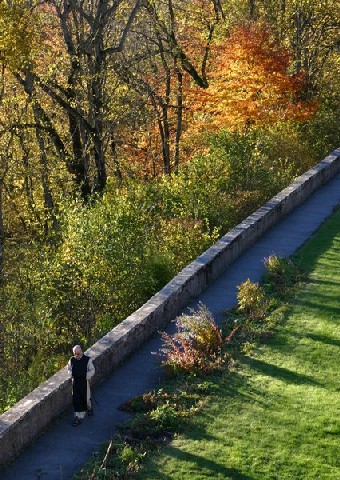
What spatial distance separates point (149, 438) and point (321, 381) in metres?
3.10

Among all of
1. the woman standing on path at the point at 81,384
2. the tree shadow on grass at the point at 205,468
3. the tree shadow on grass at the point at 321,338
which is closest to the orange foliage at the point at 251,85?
the tree shadow on grass at the point at 321,338

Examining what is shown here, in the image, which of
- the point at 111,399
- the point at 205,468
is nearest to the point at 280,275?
the point at 111,399

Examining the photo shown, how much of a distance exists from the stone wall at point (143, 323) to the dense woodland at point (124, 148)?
808 mm

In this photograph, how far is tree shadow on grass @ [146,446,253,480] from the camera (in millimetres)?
9562

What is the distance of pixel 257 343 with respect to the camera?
43.8ft

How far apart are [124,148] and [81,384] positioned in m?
26.9

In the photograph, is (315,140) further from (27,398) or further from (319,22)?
A: (27,398)

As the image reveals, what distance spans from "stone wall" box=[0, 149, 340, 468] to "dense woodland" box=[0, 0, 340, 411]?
0.81m

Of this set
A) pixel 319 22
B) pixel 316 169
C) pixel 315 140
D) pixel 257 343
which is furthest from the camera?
pixel 319 22

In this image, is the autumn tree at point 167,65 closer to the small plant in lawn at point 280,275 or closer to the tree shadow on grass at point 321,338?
the small plant in lawn at point 280,275

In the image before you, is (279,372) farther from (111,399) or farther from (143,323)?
(111,399)

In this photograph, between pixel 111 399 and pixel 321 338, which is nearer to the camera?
pixel 111 399

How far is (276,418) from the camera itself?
10.9 metres

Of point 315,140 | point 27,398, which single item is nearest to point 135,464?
point 27,398
